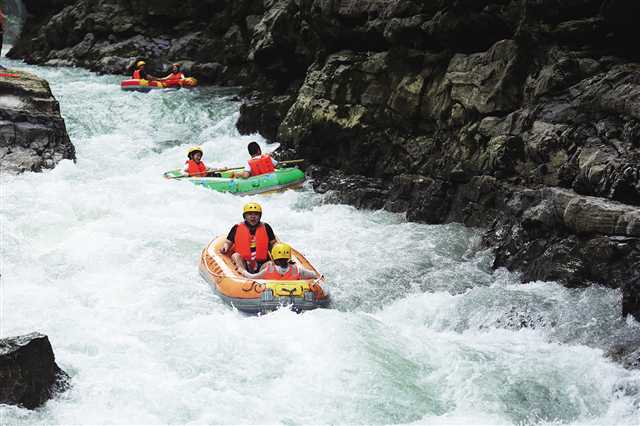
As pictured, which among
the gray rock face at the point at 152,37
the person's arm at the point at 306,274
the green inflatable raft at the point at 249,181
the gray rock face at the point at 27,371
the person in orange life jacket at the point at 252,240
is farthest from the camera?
the gray rock face at the point at 152,37

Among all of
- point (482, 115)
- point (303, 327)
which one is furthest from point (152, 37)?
point (303, 327)

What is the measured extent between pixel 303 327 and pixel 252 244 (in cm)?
170

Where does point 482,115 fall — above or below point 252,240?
above

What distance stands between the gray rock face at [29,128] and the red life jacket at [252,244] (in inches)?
244

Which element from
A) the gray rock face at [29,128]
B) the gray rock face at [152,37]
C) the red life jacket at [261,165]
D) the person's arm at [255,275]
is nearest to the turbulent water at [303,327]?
the person's arm at [255,275]

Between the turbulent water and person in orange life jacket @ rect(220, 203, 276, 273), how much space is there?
24.3 inches

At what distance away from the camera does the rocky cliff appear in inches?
340

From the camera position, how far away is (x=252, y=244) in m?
9.18

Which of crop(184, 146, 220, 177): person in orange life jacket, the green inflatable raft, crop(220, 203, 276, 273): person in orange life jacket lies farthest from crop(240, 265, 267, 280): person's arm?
crop(184, 146, 220, 177): person in orange life jacket

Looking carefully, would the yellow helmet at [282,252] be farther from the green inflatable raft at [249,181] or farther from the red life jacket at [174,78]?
the red life jacket at [174,78]

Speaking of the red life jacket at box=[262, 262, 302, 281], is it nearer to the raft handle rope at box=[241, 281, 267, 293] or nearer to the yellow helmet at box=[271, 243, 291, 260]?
the yellow helmet at box=[271, 243, 291, 260]

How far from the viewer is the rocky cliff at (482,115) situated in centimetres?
863

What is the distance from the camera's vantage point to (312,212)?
12938mm

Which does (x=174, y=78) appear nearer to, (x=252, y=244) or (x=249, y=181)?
(x=249, y=181)
